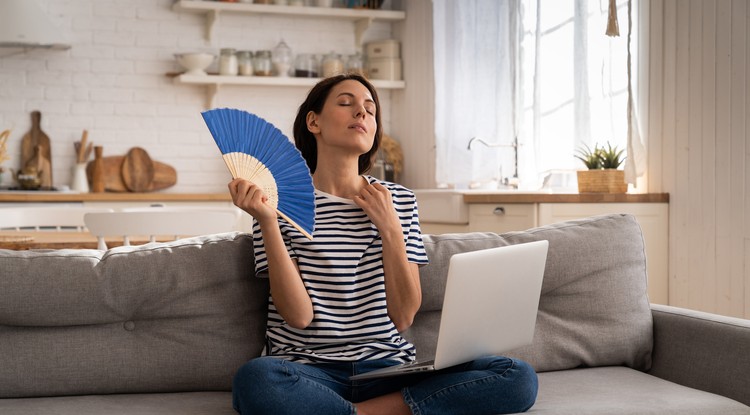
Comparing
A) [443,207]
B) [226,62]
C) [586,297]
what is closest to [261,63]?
[226,62]

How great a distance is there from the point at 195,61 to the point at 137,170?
2.60 feet

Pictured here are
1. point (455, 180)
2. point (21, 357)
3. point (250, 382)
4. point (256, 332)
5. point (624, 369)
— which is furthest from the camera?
point (455, 180)

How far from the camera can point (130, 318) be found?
78.3 inches

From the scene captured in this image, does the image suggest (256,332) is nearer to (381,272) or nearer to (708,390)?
(381,272)

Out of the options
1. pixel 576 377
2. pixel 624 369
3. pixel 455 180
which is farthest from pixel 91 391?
pixel 455 180

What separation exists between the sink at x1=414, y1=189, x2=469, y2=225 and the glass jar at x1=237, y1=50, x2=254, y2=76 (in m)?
1.66

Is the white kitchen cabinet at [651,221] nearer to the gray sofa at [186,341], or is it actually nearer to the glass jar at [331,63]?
the gray sofa at [186,341]

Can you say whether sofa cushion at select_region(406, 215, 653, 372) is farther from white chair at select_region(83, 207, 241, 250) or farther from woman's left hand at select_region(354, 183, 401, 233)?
white chair at select_region(83, 207, 241, 250)

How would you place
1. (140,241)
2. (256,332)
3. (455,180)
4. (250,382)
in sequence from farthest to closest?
(455,180), (140,241), (256,332), (250,382)

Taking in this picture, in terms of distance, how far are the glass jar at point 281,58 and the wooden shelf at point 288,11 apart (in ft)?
0.73

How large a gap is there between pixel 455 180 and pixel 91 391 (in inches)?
135

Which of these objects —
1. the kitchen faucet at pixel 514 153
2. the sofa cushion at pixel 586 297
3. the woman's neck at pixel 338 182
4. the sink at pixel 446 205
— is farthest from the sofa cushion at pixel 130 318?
the kitchen faucet at pixel 514 153

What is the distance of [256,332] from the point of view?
204cm

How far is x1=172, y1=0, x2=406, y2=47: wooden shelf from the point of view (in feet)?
18.4
